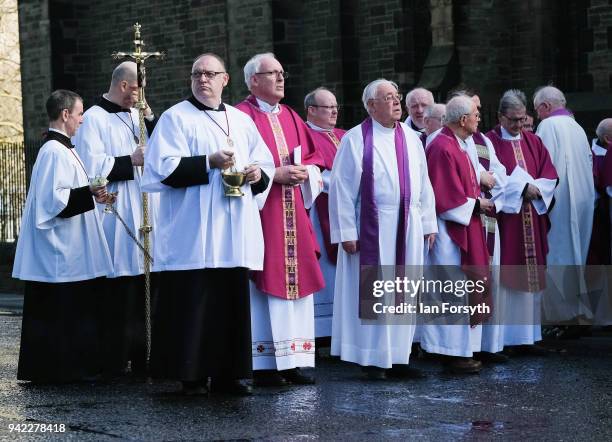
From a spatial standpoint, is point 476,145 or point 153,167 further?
point 476,145

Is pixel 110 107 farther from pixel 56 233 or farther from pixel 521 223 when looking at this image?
pixel 521 223

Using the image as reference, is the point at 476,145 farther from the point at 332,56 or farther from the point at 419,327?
the point at 332,56

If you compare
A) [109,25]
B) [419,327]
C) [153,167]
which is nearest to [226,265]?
[153,167]

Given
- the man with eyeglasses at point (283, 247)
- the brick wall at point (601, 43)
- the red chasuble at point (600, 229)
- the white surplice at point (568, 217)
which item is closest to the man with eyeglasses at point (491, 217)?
the white surplice at point (568, 217)

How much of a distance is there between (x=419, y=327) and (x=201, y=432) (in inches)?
150

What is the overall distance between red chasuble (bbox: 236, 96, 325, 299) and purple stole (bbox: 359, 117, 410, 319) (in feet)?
1.09

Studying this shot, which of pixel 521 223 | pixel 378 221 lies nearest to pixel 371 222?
pixel 378 221

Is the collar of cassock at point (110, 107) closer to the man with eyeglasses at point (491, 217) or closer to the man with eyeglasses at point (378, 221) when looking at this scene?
the man with eyeglasses at point (378, 221)

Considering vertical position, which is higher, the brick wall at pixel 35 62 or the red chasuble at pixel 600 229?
the brick wall at pixel 35 62

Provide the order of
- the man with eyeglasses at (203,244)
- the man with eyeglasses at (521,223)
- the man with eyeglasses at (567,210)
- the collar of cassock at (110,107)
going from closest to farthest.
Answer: the man with eyeglasses at (203,244), the collar of cassock at (110,107), the man with eyeglasses at (521,223), the man with eyeglasses at (567,210)

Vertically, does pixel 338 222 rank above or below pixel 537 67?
below

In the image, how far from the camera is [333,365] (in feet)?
37.1

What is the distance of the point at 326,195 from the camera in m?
12.0

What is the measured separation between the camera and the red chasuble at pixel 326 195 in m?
12.0
